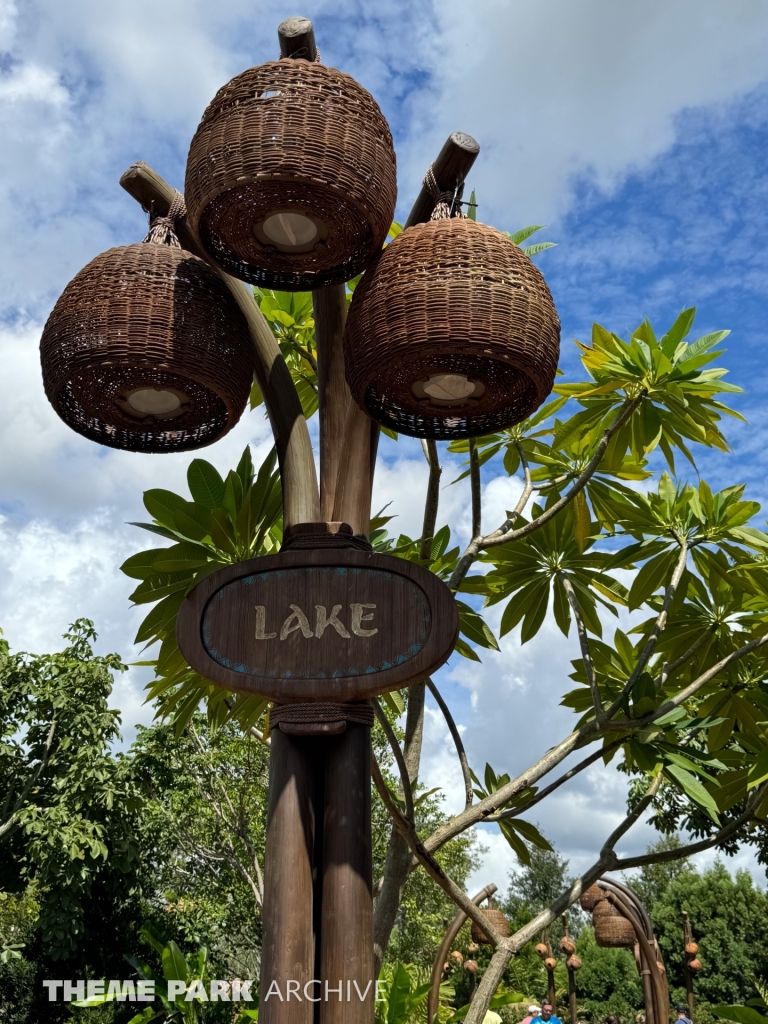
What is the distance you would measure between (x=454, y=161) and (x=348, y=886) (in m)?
1.98

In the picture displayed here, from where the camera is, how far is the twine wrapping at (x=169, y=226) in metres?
2.79

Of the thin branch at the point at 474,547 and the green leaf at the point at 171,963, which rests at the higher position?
the thin branch at the point at 474,547

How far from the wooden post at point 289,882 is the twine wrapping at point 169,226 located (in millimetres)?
1440

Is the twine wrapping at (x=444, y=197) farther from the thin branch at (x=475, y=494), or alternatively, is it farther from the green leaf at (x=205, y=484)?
the green leaf at (x=205, y=484)

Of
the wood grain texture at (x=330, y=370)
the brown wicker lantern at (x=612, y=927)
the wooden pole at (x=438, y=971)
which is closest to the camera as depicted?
the wood grain texture at (x=330, y=370)

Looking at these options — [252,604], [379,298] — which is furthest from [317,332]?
[252,604]

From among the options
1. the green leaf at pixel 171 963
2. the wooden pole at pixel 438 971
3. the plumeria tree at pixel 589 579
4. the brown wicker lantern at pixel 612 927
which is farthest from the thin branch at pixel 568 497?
the green leaf at pixel 171 963

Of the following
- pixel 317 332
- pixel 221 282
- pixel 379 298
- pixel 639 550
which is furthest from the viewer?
pixel 639 550

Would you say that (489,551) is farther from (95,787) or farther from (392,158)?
(95,787)

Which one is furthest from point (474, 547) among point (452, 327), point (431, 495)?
point (452, 327)

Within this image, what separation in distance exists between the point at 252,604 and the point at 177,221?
1.22m

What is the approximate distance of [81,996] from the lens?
1270 centimetres

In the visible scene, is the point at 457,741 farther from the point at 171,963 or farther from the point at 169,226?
the point at 171,963

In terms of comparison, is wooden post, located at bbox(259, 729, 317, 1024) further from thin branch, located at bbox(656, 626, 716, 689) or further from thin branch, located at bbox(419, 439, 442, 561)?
thin branch, located at bbox(656, 626, 716, 689)
